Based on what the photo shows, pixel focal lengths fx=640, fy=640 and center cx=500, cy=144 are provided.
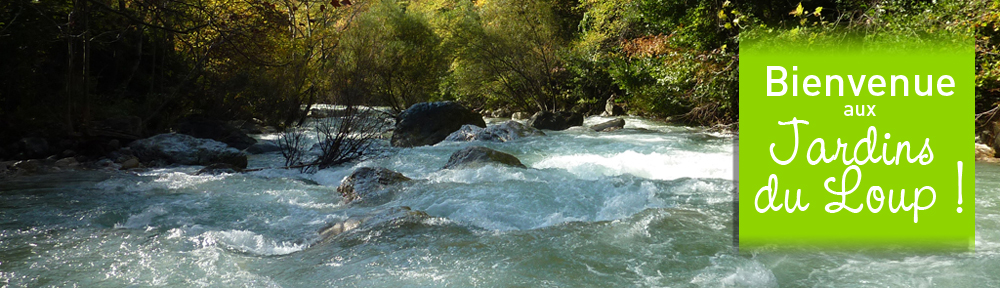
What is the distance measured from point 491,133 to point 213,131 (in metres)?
5.91

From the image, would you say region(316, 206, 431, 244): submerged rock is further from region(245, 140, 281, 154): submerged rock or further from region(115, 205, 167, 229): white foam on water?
region(245, 140, 281, 154): submerged rock

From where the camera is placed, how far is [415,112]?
14516mm

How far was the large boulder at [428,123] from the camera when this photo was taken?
45.7 ft

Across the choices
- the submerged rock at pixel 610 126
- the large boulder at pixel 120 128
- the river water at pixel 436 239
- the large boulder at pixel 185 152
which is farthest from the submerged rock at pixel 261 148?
the submerged rock at pixel 610 126

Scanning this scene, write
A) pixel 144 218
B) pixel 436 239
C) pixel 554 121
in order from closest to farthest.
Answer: pixel 436 239 → pixel 144 218 → pixel 554 121

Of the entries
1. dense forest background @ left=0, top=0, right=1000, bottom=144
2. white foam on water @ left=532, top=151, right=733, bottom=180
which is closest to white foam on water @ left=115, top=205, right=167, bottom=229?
dense forest background @ left=0, top=0, right=1000, bottom=144

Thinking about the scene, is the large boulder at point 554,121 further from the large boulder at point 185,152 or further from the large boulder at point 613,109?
the large boulder at point 185,152

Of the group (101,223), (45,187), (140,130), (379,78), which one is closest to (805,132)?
(101,223)

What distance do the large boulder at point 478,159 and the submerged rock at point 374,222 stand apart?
9.93 feet

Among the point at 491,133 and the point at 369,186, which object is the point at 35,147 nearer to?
the point at 369,186

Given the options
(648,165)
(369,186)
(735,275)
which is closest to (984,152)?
(648,165)

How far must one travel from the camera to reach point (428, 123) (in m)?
14.4

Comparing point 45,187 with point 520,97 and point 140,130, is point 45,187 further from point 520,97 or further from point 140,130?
point 520,97

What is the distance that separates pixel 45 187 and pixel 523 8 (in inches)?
630
